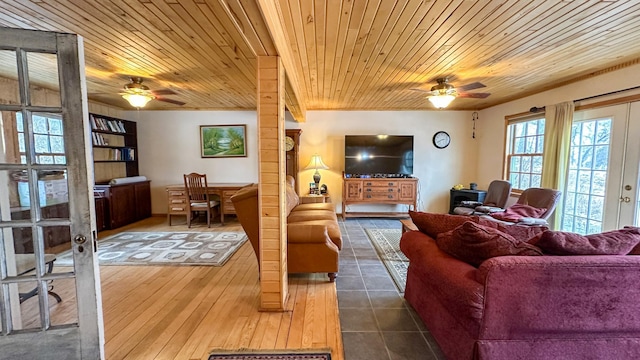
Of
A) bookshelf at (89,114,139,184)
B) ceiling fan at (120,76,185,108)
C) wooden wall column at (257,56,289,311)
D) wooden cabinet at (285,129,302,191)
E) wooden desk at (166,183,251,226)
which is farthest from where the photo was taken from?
wooden cabinet at (285,129,302,191)

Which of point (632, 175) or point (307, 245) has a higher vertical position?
point (632, 175)

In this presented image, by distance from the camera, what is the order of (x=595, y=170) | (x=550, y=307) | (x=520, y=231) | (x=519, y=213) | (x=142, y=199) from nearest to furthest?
1. (x=550, y=307)
2. (x=520, y=231)
3. (x=519, y=213)
4. (x=595, y=170)
5. (x=142, y=199)

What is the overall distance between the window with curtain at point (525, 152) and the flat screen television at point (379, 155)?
1769 mm

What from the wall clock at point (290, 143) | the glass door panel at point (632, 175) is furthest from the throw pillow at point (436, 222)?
the wall clock at point (290, 143)

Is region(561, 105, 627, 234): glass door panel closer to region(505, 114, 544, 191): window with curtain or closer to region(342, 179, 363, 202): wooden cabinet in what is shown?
region(505, 114, 544, 191): window with curtain

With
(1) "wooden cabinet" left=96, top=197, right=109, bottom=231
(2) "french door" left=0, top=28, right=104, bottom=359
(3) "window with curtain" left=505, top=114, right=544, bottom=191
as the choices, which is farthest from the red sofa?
(1) "wooden cabinet" left=96, top=197, right=109, bottom=231

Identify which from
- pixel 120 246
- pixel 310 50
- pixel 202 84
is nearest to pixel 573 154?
pixel 310 50

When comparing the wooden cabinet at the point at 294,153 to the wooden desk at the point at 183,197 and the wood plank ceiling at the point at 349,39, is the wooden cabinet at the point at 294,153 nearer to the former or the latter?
the wooden desk at the point at 183,197

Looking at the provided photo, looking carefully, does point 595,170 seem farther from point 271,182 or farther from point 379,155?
point 271,182

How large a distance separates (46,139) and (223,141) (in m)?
4.37

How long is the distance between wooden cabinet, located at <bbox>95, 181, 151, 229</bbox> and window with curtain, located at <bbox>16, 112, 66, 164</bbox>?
3874 mm

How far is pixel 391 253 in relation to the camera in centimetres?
363

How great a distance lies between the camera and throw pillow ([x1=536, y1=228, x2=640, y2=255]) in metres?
1.38

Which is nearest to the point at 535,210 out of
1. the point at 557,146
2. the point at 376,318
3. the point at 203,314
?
the point at 557,146
